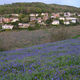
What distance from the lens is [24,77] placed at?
3.49 m

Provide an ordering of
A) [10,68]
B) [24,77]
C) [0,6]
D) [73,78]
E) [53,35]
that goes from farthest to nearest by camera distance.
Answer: [0,6] < [53,35] < [10,68] < [24,77] < [73,78]

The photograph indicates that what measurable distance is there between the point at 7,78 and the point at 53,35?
15.5 m

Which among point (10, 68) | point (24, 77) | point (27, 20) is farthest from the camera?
point (27, 20)

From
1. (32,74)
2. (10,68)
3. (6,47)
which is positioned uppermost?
(32,74)

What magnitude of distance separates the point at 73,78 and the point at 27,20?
50.1 metres

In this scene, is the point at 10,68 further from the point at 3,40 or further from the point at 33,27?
the point at 33,27

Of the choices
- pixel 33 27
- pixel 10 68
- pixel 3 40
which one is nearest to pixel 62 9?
pixel 33 27

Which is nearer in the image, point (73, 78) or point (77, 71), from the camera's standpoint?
point (73, 78)

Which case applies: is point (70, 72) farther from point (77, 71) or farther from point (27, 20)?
point (27, 20)

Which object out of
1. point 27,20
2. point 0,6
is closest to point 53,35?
point 27,20

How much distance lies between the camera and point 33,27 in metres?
42.9

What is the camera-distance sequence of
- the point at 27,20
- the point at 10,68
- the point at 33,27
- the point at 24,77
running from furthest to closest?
1. the point at 27,20
2. the point at 33,27
3. the point at 10,68
4. the point at 24,77

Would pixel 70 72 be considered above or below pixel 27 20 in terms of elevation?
above

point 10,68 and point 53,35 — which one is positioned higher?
point 10,68
